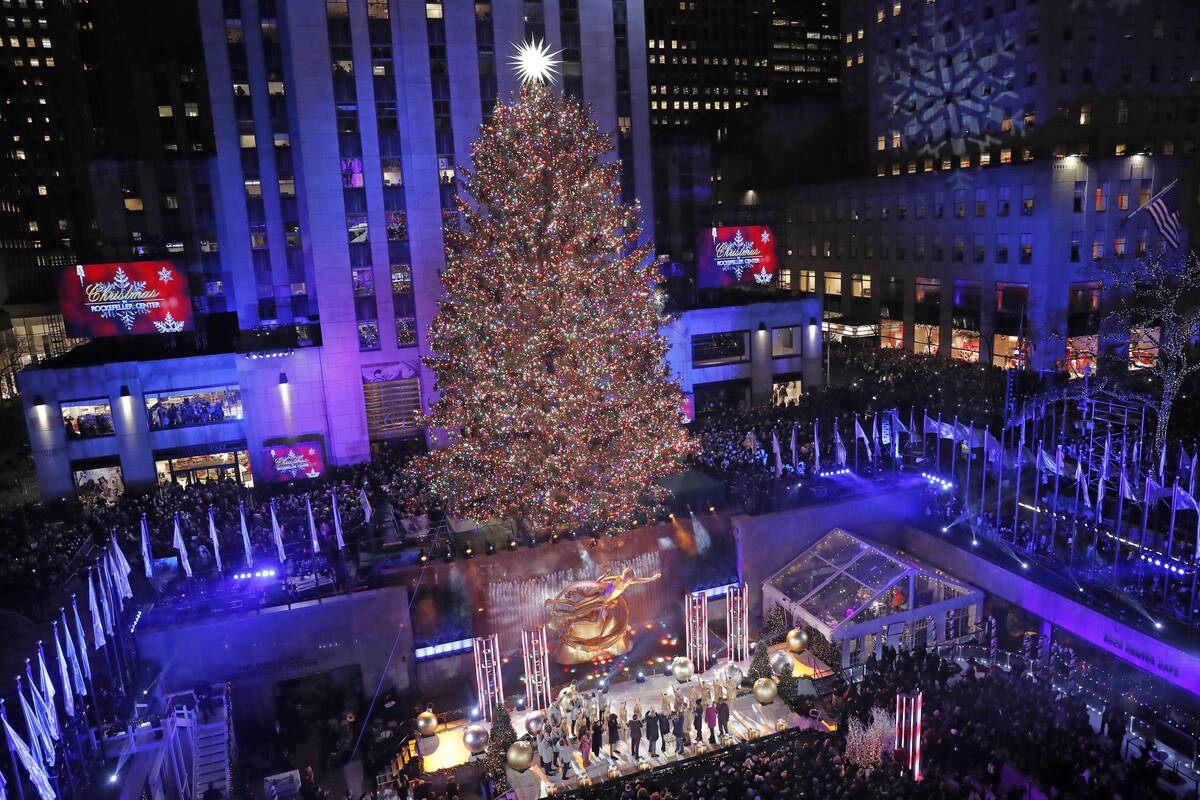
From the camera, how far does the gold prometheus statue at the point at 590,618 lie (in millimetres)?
19312

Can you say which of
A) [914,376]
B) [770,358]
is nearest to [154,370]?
[770,358]

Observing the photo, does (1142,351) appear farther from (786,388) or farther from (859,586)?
(859,586)

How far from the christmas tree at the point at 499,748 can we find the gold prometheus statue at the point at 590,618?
295 centimetres

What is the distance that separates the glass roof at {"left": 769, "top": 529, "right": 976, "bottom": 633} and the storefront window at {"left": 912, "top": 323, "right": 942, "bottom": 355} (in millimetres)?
36614

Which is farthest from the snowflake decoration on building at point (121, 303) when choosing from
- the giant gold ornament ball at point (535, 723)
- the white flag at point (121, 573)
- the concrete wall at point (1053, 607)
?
the concrete wall at point (1053, 607)

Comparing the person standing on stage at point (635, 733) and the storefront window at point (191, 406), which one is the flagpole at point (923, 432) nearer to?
the person standing on stage at point (635, 733)

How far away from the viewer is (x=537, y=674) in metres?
19.0

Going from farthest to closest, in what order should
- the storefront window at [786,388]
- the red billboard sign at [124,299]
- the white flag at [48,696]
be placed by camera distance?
the storefront window at [786,388]
the red billboard sign at [124,299]
the white flag at [48,696]

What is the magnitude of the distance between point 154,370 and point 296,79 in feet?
44.0

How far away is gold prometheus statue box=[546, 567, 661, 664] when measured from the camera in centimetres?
1931

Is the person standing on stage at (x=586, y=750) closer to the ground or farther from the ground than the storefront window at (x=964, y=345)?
closer to the ground

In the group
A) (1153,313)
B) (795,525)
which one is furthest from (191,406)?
(1153,313)

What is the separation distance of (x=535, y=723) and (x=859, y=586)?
9.34 metres

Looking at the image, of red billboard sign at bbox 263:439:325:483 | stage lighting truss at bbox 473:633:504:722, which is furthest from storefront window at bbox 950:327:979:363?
stage lighting truss at bbox 473:633:504:722
